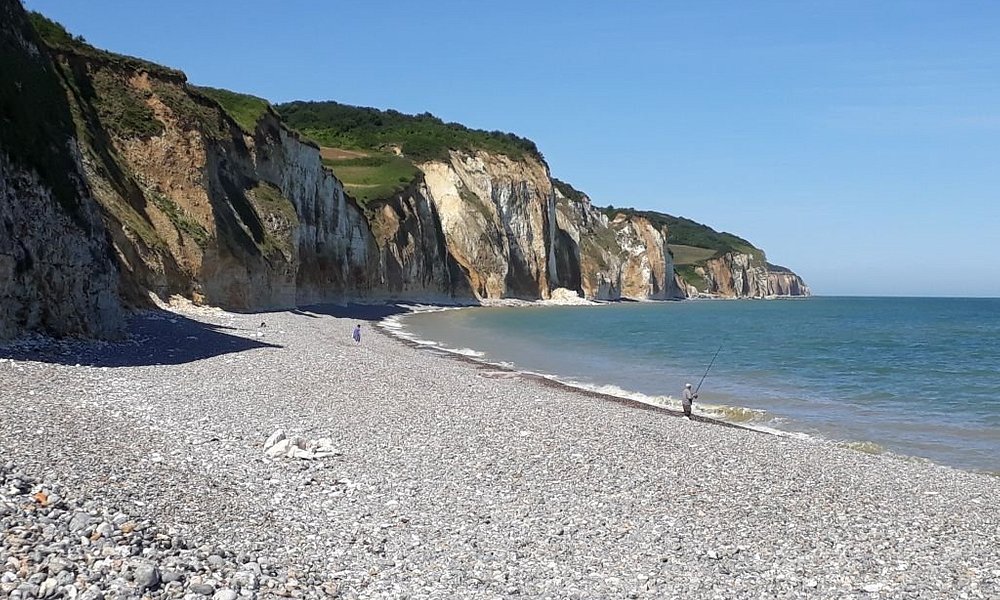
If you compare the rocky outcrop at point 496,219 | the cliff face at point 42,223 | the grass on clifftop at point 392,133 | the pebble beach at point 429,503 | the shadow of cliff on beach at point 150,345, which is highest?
the grass on clifftop at point 392,133

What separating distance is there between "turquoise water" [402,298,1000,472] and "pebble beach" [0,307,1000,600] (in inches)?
142

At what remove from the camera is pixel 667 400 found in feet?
66.1

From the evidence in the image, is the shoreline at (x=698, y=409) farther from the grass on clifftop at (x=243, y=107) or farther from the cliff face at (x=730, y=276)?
the cliff face at (x=730, y=276)

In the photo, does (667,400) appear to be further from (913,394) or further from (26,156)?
(26,156)

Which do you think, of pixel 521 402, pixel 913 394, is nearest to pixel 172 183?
pixel 521 402

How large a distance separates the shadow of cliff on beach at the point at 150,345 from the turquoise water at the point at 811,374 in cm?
1018

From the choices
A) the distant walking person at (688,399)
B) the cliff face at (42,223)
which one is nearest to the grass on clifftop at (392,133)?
the cliff face at (42,223)

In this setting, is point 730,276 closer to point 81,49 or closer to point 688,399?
point 81,49

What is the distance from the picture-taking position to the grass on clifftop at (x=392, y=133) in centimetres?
9362

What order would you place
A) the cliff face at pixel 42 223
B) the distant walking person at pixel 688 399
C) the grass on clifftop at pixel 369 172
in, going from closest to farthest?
the cliff face at pixel 42 223 < the distant walking person at pixel 688 399 < the grass on clifftop at pixel 369 172

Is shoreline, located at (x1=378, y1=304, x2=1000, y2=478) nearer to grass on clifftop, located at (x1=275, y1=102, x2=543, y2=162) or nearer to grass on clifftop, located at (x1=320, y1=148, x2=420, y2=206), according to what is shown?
grass on clifftop, located at (x1=320, y1=148, x2=420, y2=206)

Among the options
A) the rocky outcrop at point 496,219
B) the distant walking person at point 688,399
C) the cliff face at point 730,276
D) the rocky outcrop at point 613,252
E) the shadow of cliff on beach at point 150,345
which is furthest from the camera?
the cliff face at point 730,276

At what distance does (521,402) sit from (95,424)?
28.2ft

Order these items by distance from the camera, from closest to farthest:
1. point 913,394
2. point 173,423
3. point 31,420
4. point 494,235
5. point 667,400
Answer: point 31,420, point 173,423, point 667,400, point 913,394, point 494,235
